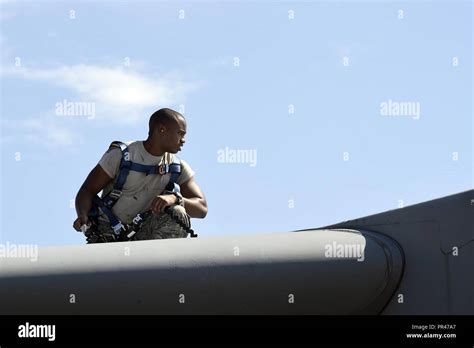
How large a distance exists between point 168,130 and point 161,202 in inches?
21.4

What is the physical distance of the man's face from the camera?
22.0 ft

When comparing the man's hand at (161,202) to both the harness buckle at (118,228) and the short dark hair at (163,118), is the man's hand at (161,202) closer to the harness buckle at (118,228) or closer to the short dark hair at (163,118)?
the harness buckle at (118,228)

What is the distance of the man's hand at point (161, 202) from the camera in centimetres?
640

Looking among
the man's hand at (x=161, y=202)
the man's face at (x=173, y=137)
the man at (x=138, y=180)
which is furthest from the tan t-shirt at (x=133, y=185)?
the man's hand at (x=161, y=202)

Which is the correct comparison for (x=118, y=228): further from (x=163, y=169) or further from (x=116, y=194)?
(x=163, y=169)

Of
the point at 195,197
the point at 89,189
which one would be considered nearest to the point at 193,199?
the point at 195,197

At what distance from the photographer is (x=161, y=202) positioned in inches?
253

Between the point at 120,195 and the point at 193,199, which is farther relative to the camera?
the point at 193,199

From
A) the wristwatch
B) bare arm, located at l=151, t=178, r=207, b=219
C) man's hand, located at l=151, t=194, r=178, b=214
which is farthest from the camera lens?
bare arm, located at l=151, t=178, r=207, b=219

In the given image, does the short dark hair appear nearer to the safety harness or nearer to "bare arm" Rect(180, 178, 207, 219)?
the safety harness

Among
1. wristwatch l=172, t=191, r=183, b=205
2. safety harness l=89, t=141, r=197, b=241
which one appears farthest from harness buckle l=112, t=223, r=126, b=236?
wristwatch l=172, t=191, r=183, b=205

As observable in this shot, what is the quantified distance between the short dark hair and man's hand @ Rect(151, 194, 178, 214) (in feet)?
1.71

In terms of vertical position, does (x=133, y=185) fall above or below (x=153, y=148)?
below
